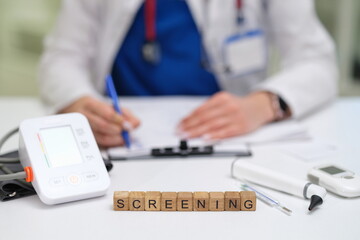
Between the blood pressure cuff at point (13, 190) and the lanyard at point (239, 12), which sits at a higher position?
the lanyard at point (239, 12)

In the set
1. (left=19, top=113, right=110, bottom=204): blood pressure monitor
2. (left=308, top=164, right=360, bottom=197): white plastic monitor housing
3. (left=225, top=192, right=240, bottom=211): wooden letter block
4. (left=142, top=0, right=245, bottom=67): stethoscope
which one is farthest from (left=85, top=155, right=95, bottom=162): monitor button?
(left=142, top=0, right=245, bottom=67): stethoscope

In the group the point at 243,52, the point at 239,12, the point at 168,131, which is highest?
the point at 239,12

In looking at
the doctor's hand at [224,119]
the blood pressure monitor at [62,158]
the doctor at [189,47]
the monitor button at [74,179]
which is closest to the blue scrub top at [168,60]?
the doctor at [189,47]

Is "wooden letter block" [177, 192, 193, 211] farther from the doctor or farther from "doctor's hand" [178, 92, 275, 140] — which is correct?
the doctor

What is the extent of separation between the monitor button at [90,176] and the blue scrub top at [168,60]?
0.65 meters

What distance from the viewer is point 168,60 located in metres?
1.34

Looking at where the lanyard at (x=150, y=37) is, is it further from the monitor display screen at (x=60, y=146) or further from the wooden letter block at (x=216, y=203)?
the wooden letter block at (x=216, y=203)

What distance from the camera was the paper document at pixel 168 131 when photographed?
971 mm

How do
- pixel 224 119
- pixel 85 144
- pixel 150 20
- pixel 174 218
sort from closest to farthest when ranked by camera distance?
pixel 174 218, pixel 85 144, pixel 224 119, pixel 150 20

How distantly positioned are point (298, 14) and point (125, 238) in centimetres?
88

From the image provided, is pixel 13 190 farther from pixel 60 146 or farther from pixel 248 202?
pixel 248 202

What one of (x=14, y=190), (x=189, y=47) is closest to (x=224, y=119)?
(x=189, y=47)

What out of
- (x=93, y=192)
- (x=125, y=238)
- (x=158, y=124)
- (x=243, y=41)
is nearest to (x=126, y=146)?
(x=158, y=124)

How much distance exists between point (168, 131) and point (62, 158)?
34 cm
